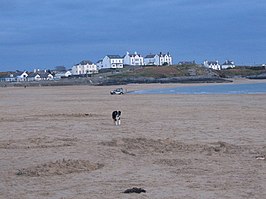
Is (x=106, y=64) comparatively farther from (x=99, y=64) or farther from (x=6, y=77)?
(x=6, y=77)

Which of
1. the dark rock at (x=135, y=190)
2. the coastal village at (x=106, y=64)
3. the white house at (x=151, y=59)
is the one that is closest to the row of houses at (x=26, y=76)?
the coastal village at (x=106, y=64)

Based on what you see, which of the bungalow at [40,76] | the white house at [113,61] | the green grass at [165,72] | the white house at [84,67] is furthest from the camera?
the white house at [84,67]

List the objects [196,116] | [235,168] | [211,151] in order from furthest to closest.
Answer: [196,116] → [211,151] → [235,168]

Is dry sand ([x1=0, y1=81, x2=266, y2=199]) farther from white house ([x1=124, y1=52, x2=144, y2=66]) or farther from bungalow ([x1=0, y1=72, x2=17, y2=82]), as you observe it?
white house ([x1=124, y1=52, x2=144, y2=66])

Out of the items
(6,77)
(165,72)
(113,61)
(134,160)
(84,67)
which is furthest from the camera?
(84,67)

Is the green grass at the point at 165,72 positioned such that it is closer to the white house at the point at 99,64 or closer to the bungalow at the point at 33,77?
the bungalow at the point at 33,77

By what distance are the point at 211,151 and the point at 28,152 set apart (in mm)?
4347

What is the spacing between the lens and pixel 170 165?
1037cm

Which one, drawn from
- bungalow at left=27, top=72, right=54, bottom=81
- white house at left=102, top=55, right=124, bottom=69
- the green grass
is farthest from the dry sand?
white house at left=102, top=55, right=124, bottom=69

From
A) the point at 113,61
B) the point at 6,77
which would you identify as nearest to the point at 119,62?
the point at 113,61

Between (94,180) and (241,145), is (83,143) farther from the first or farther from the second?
(94,180)

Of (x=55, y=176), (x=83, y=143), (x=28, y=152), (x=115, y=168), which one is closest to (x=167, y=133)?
(x=83, y=143)

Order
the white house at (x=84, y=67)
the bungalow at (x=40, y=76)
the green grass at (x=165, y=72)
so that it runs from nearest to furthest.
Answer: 1. the green grass at (x=165, y=72)
2. the bungalow at (x=40, y=76)
3. the white house at (x=84, y=67)

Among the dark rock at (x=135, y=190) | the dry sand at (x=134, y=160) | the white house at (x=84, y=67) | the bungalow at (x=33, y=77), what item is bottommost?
the dry sand at (x=134, y=160)
